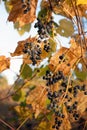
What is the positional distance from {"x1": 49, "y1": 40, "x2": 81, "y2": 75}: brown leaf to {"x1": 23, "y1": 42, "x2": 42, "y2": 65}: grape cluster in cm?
10

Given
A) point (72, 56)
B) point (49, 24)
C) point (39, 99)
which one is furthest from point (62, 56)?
point (39, 99)

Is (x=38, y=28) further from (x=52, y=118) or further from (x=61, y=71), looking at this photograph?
(x=52, y=118)

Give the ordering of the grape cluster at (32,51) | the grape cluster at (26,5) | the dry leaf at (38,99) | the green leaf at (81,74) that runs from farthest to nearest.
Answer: the green leaf at (81,74) < the dry leaf at (38,99) < the grape cluster at (32,51) < the grape cluster at (26,5)

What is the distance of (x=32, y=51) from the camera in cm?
201

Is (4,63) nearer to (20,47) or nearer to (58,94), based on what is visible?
(20,47)

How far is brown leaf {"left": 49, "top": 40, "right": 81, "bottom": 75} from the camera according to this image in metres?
2.00

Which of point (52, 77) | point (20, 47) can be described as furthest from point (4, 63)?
point (52, 77)

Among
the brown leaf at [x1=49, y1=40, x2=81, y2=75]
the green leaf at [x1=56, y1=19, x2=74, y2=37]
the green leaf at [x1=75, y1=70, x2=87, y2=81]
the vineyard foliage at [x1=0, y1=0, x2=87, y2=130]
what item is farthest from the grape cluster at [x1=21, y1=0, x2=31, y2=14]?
the green leaf at [x1=75, y1=70, x2=87, y2=81]

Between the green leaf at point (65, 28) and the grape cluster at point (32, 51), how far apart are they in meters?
0.36

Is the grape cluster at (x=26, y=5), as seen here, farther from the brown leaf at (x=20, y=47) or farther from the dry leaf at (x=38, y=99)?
the dry leaf at (x=38, y=99)

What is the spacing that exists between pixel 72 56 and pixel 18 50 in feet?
1.13

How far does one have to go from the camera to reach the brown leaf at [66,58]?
2.00 meters

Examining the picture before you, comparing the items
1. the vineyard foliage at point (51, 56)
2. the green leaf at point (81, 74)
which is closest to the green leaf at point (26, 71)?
the vineyard foliage at point (51, 56)

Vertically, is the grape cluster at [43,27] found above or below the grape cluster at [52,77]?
above
